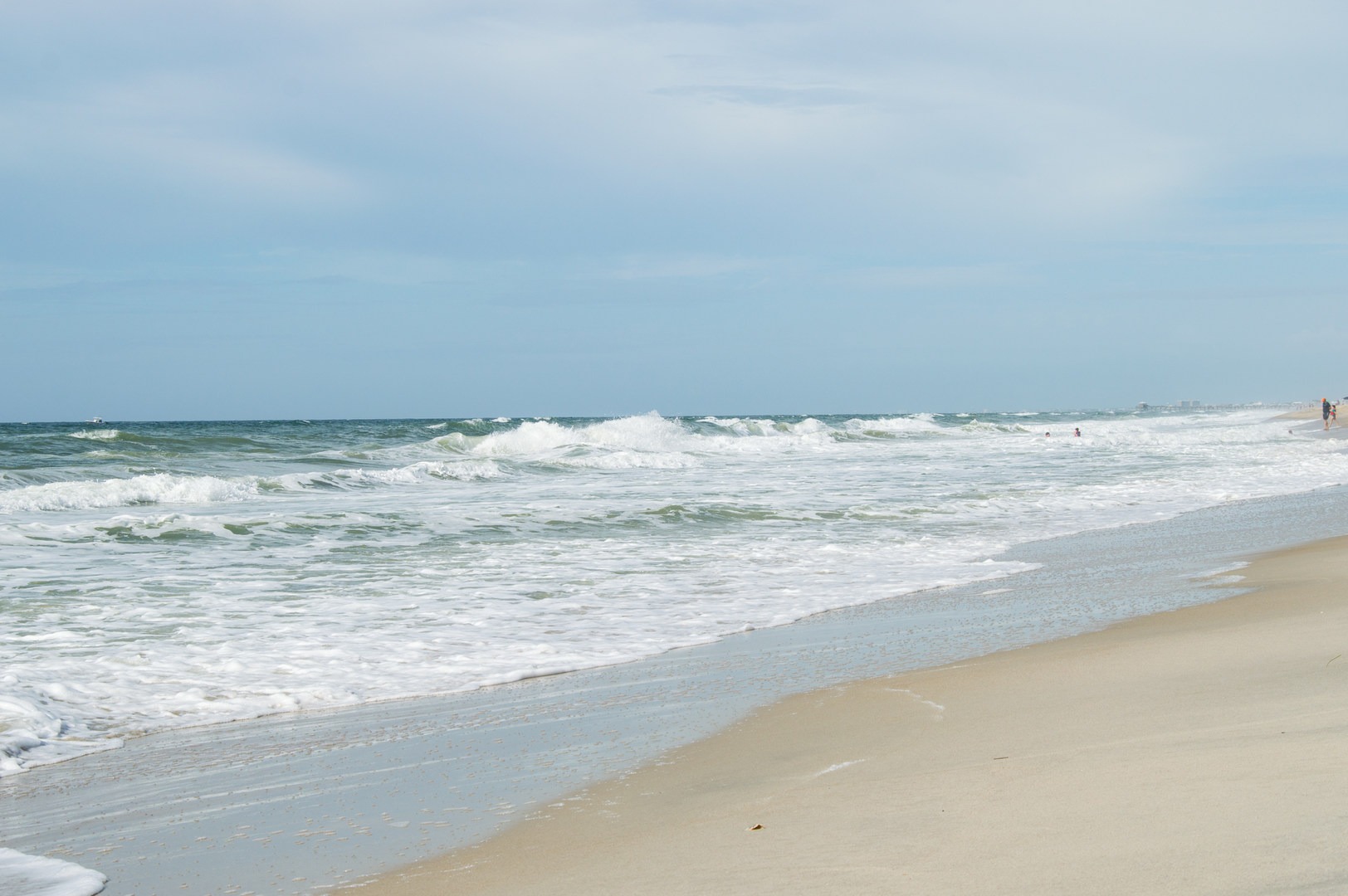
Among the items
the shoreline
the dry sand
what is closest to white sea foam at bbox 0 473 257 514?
the shoreline

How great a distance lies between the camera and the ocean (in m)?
5.42

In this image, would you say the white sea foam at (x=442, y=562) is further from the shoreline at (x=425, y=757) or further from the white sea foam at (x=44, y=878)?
the white sea foam at (x=44, y=878)

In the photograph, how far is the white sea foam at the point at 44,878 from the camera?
278cm

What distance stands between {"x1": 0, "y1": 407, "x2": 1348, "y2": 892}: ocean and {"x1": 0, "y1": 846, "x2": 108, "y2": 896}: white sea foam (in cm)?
120

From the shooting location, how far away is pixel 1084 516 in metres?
12.9

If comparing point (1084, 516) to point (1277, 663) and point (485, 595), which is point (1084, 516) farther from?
point (1277, 663)

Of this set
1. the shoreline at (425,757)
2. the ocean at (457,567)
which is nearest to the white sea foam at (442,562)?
the ocean at (457,567)

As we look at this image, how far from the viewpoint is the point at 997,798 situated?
2754mm

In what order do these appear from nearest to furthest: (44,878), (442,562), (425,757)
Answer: (44,878) → (425,757) → (442,562)

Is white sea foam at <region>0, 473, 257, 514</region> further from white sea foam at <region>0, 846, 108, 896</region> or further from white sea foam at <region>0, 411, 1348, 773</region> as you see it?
white sea foam at <region>0, 846, 108, 896</region>

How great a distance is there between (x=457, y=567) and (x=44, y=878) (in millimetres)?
6469

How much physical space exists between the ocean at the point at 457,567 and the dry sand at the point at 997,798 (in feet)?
5.18

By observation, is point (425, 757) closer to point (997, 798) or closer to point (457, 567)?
point (997, 798)

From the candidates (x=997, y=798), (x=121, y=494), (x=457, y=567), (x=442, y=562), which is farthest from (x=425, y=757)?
(x=121, y=494)
